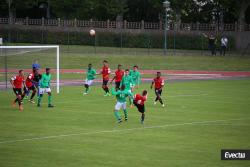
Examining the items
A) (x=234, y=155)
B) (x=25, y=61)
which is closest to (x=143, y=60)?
(x=25, y=61)

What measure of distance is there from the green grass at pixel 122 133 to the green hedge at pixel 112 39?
35155 millimetres

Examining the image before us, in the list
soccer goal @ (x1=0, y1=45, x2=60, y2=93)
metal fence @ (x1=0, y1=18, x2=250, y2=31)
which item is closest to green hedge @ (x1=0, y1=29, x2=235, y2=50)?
metal fence @ (x1=0, y1=18, x2=250, y2=31)

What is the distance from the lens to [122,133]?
26.0 metres

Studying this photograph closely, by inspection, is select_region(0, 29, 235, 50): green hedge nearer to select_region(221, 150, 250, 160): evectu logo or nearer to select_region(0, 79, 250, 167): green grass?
select_region(0, 79, 250, 167): green grass

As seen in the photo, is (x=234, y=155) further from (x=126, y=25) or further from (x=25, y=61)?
(x=126, y=25)

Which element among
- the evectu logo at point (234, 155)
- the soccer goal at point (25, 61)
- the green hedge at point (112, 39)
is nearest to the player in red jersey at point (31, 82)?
the soccer goal at point (25, 61)

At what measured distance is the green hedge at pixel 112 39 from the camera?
2982 inches

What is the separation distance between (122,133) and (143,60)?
38492 millimetres

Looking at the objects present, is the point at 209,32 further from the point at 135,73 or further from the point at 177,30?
the point at 135,73

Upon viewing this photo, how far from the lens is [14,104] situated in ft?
116

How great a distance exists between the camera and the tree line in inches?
→ 3066

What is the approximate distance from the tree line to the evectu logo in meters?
54.9

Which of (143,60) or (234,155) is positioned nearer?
(234,155)

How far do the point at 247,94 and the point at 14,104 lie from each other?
15.1 m
